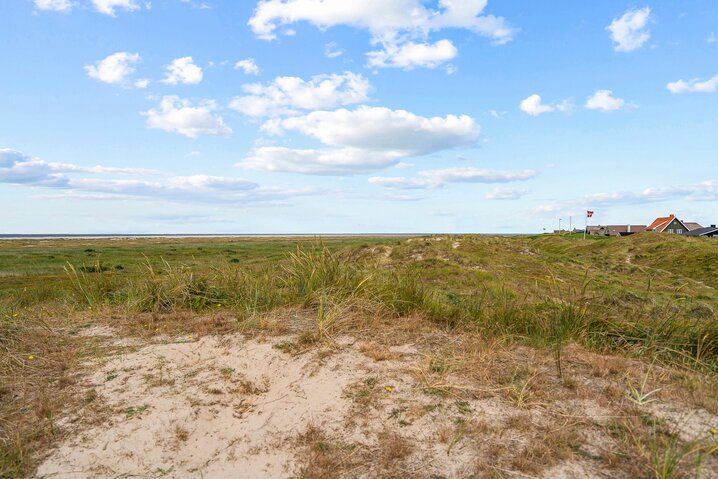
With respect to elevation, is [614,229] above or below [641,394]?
above

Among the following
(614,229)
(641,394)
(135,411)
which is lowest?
(135,411)

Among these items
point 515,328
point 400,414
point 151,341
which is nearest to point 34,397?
point 151,341

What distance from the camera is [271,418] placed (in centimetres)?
402

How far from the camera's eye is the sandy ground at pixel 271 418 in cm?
345

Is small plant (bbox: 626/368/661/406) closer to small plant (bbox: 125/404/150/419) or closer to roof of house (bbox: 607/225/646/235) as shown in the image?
small plant (bbox: 125/404/150/419)

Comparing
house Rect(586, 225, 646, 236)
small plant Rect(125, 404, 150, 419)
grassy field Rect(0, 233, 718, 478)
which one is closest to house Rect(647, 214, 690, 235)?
house Rect(586, 225, 646, 236)

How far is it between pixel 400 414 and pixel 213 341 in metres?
2.93

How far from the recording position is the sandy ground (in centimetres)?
345

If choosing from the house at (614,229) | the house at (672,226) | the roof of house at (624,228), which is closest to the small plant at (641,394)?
the house at (672,226)

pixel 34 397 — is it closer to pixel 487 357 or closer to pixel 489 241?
pixel 487 357

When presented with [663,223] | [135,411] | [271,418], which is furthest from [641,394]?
[663,223]

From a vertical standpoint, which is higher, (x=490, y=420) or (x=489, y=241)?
(x=489, y=241)

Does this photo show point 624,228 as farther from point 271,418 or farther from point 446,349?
point 271,418

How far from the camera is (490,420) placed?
3.76 meters
